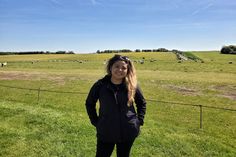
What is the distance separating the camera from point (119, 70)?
495 centimetres

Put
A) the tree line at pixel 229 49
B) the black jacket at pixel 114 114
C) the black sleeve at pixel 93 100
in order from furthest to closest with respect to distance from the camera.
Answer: the tree line at pixel 229 49 → the black sleeve at pixel 93 100 → the black jacket at pixel 114 114

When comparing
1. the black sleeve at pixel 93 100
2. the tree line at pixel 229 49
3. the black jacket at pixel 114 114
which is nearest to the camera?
the black jacket at pixel 114 114

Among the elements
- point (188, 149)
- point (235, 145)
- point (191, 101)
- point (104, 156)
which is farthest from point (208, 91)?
point (104, 156)

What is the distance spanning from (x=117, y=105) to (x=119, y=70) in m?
0.58

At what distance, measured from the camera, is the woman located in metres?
4.93

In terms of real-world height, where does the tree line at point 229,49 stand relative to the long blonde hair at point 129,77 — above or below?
above

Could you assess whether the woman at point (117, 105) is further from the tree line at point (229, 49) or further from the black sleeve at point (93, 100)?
the tree line at point (229, 49)

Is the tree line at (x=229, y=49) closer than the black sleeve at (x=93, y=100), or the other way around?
the black sleeve at (x=93, y=100)

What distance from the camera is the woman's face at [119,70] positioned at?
4953 mm

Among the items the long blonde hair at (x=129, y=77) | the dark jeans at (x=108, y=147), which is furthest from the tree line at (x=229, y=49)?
the dark jeans at (x=108, y=147)

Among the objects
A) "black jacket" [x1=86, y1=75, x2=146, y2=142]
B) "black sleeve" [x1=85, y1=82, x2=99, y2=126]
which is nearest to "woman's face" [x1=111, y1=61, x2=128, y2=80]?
"black jacket" [x1=86, y1=75, x2=146, y2=142]

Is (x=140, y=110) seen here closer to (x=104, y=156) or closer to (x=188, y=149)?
(x=104, y=156)

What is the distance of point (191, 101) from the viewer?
2147cm

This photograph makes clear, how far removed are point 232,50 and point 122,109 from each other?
118 m
